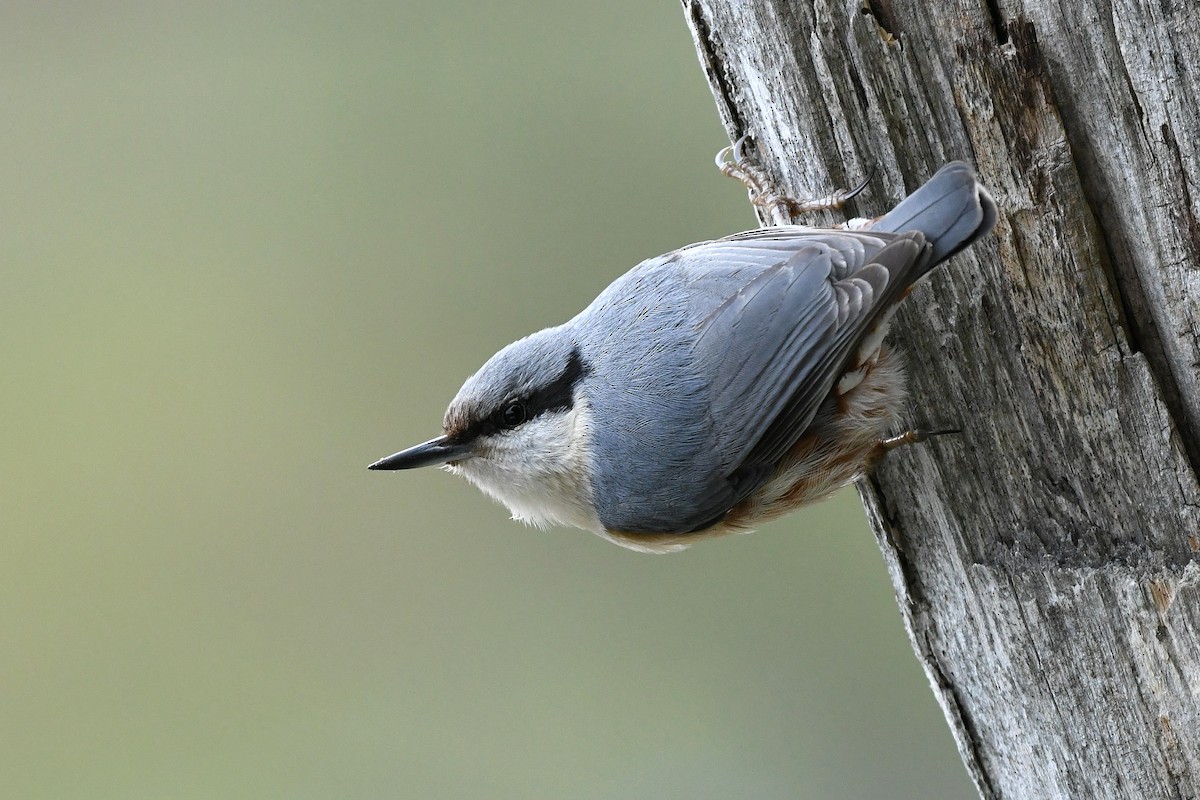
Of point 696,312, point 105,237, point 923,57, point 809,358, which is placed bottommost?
point 809,358

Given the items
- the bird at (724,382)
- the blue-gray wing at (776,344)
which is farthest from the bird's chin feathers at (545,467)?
the blue-gray wing at (776,344)

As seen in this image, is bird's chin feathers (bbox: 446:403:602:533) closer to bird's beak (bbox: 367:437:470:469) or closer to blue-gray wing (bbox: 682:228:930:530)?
bird's beak (bbox: 367:437:470:469)

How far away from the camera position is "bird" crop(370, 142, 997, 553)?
Result: 160 cm

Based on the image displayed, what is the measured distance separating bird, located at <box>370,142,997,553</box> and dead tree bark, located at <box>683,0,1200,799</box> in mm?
106

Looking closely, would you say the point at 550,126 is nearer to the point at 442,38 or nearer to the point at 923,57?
the point at 442,38

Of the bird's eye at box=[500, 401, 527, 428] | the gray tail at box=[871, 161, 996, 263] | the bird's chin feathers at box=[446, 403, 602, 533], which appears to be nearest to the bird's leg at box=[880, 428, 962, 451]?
the gray tail at box=[871, 161, 996, 263]

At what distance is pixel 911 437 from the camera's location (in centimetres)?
166

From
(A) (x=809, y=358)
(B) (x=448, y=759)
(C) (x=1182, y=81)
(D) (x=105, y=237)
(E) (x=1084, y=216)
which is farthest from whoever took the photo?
(D) (x=105, y=237)

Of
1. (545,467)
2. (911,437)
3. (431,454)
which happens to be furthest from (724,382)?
(431,454)

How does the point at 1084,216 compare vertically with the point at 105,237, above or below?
below

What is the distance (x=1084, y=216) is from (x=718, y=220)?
7.12 ft

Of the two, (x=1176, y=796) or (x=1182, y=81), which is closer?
(x=1182, y=81)

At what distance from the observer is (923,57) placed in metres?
1.48

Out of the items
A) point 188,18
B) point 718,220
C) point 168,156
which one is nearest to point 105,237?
point 168,156
